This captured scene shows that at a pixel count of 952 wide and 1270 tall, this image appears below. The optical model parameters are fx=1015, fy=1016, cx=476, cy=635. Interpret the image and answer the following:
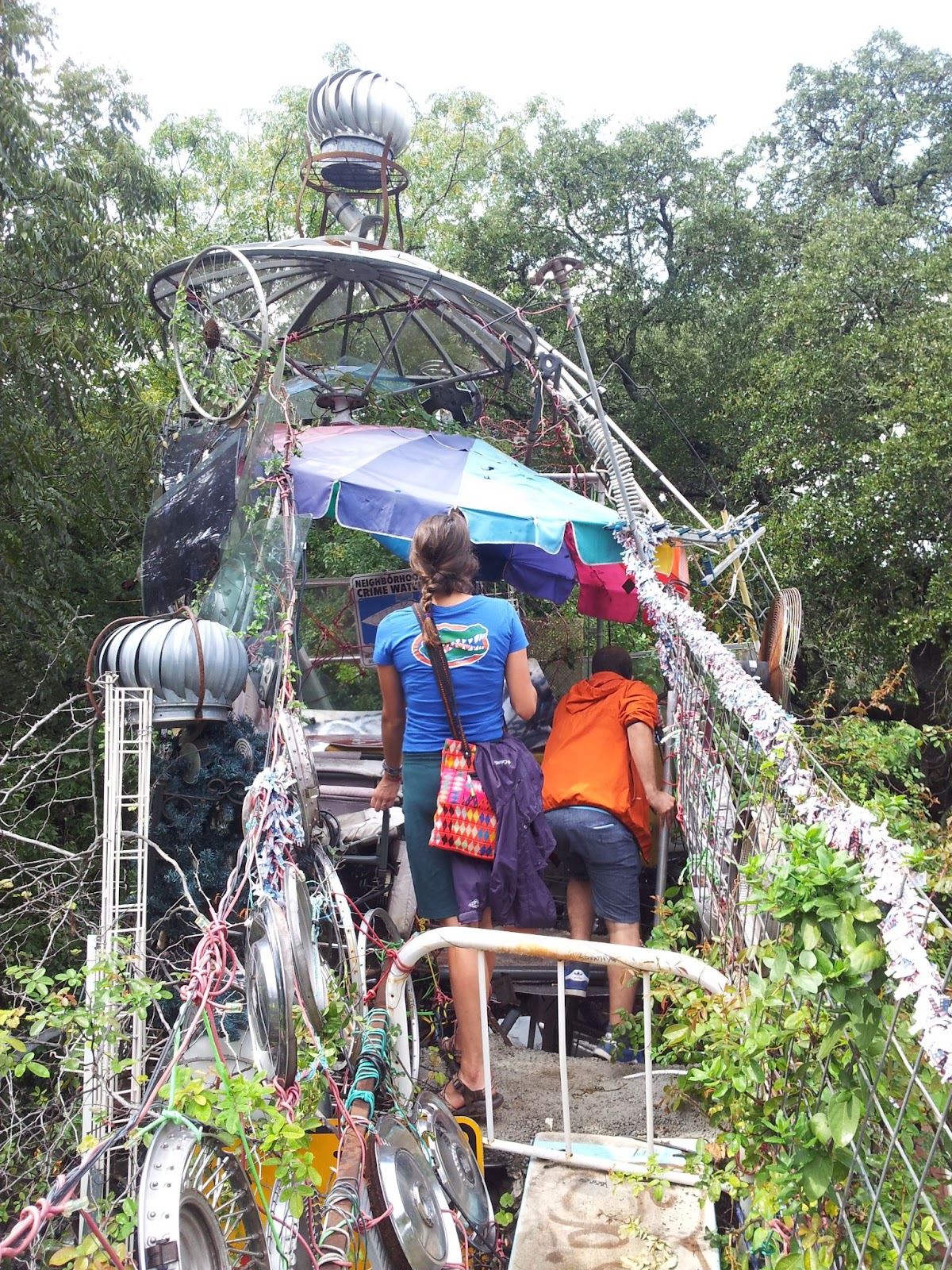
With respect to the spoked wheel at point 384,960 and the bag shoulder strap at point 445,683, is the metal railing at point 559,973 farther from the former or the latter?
the bag shoulder strap at point 445,683

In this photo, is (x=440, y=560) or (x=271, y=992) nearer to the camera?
(x=271, y=992)

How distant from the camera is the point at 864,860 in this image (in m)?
1.71

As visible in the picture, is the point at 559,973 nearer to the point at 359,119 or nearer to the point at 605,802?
the point at 605,802

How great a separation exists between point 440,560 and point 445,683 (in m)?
0.43

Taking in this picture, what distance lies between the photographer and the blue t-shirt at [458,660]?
357 centimetres

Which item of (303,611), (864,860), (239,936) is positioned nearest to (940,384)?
(303,611)

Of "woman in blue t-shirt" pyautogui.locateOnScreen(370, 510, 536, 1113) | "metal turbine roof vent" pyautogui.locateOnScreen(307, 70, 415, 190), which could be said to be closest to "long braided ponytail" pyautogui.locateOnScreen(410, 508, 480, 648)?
"woman in blue t-shirt" pyautogui.locateOnScreen(370, 510, 536, 1113)

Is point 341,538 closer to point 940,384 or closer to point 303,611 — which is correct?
point 303,611

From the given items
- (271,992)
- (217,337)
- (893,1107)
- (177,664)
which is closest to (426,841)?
(271,992)

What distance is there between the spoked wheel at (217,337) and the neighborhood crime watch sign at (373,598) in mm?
1394

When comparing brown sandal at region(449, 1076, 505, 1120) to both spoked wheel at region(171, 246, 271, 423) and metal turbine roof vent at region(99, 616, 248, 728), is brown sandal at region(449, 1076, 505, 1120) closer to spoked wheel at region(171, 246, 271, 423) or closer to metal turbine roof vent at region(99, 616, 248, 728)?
metal turbine roof vent at region(99, 616, 248, 728)

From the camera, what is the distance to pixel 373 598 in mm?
6465

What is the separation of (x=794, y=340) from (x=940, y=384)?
2.55 metres

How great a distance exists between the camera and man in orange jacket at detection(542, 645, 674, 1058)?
169 inches
